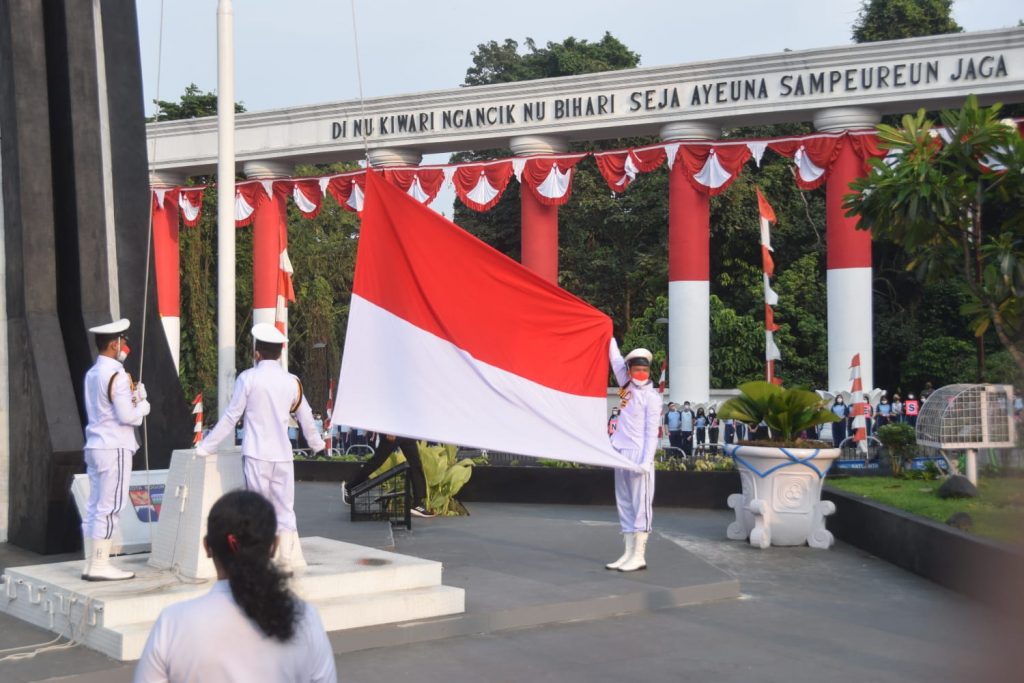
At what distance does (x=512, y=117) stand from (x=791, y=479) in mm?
16220

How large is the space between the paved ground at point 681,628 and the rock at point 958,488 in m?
1.08

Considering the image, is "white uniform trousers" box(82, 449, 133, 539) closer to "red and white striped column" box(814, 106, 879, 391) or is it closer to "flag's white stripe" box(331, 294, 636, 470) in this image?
"flag's white stripe" box(331, 294, 636, 470)

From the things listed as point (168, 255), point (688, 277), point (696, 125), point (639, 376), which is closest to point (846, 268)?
point (688, 277)

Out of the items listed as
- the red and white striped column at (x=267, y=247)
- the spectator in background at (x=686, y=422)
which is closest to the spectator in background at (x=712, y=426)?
the spectator in background at (x=686, y=422)

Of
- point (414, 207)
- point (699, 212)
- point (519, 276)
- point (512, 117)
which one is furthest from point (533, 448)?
point (512, 117)

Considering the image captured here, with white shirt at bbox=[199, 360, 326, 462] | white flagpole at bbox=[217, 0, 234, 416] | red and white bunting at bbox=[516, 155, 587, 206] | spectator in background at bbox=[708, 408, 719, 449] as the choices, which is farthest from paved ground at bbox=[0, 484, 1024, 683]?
red and white bunting at bbox=[516, 155, 587, 206]

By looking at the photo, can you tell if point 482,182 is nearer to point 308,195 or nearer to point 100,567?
point 308,195

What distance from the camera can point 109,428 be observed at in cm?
856

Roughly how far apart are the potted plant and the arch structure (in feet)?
38.7

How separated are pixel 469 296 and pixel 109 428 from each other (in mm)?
2770

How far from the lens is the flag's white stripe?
29.0 ft

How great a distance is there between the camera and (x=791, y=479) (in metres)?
12.1

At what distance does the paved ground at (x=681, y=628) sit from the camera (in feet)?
23.4

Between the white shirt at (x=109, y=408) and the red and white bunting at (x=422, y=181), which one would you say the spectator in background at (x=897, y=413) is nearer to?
the red and white bunting at (x=422, y=181)
